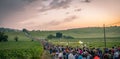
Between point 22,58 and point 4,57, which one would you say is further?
point 22,58

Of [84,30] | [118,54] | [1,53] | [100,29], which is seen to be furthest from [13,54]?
[84,30]

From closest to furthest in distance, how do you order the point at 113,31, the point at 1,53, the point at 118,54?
the point at 118,54 < the point at 1,53 < the point at 113,31

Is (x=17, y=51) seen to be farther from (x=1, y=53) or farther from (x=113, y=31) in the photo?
(x=113, y=31)

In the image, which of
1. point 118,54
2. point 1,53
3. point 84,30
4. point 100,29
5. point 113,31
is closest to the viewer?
point 118,54

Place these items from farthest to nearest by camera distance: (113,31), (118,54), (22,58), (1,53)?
1. (113,31)
2. (22,58)
3. (1,53)
4. (118,54)

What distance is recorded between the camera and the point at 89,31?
512ft

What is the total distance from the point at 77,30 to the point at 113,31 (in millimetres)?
36034

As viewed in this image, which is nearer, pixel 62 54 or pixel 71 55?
pixel 71 55

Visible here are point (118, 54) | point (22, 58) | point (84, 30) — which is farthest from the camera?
point (84, 30)

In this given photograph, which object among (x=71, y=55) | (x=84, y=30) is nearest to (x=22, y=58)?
(x=71, y=55)

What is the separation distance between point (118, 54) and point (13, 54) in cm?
638

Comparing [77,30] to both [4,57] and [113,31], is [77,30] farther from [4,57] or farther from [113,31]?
[4,57]

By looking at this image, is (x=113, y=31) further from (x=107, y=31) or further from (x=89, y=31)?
(x=89, y=31)

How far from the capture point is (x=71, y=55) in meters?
16.3
